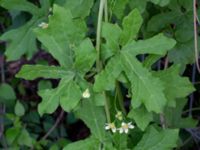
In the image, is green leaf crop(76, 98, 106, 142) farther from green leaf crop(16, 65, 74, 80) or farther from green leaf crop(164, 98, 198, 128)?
green leaf crop(164, 98, 198, 128)

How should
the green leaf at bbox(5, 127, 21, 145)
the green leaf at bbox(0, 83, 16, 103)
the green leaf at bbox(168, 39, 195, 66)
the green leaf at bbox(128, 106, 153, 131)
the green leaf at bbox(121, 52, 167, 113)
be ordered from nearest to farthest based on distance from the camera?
the green leaf at bbox(121, 52, 167, 113) → the green leaf at bbox(128, 106, 153, 131) → the green leaf at bbox(168, 39, 195, 66) → the green leaf at bbox(5, 127, 21, 145) → the green leaf at bbox(0, 83, 16, 103)

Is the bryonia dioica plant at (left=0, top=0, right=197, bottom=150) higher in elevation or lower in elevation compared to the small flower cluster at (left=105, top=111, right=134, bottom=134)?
higher

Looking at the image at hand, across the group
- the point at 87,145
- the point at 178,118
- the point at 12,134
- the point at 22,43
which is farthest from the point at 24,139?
the point at 87,145

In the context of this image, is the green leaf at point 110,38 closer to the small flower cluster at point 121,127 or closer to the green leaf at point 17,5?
the small flower cluster at point 121,127

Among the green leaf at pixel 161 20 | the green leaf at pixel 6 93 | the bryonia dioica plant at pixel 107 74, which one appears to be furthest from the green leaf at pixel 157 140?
the green leaf at pixel 6 93

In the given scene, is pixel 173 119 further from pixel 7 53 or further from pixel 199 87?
pixel 7 53

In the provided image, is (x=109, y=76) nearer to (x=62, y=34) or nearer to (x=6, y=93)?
(x=62, y=34)

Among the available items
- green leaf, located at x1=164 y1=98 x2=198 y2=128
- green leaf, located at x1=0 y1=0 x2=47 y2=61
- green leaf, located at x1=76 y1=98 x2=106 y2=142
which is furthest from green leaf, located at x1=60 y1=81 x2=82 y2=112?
green leaf, located at x1=164 y1=98 x2=198 y2=128
